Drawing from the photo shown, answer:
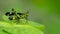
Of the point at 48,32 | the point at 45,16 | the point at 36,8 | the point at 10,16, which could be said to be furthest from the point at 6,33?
the point at 36,8

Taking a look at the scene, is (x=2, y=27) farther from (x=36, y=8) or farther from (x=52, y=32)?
(x=36, y=8)

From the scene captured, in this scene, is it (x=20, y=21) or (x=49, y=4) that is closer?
(x=20, y=21)

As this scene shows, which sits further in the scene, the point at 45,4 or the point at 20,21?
the point at 45,4

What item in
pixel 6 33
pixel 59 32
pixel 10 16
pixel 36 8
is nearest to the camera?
pixel 6 33

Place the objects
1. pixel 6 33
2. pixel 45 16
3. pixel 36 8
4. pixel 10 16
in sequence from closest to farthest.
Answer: pixel 6 33, pixel 10 16, pixel 45 16, pixel 36 8

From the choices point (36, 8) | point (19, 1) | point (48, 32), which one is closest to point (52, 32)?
point (48, 32)

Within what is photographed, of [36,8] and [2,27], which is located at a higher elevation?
[36,8]

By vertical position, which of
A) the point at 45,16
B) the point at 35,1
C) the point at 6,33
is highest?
the point at 35,1

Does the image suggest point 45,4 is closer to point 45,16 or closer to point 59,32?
point 45,16

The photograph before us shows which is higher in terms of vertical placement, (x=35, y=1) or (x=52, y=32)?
(x=35, y=1)
